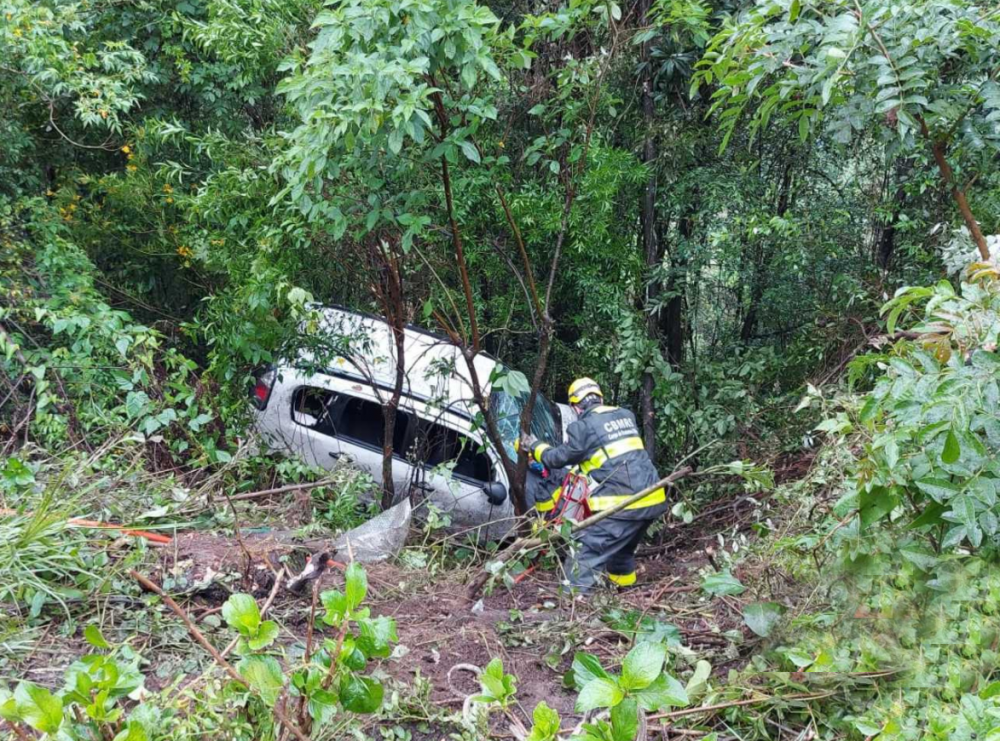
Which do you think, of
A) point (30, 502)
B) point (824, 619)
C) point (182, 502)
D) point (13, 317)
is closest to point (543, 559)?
point (182, 502)

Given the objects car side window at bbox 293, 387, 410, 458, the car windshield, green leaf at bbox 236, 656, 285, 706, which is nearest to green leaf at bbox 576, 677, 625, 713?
green leaf at bbox 236, 656, 285, 706

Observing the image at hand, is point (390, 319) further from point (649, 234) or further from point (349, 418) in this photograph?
point (649, 234)

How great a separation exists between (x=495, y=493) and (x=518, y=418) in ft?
2.06

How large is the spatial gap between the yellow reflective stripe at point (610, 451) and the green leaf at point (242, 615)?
3398 mm

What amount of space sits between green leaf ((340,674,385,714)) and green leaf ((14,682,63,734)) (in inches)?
22.7

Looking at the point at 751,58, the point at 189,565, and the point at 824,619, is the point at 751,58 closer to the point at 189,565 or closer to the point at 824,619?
the point at 824,619

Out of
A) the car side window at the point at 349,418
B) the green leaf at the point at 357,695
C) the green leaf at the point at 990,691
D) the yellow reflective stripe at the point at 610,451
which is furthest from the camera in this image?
the car side window at the point at 349,418

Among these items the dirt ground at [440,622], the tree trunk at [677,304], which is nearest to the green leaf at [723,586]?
the dirt ground at [440,622]

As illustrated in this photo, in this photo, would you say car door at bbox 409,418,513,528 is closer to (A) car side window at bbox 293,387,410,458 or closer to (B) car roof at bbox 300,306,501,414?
(B) car roof at bbox 300,306,501,414

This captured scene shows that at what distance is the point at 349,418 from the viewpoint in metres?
5.79

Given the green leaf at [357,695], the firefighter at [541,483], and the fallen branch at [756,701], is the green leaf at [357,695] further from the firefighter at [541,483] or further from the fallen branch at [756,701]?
the firefighter at [541,483]

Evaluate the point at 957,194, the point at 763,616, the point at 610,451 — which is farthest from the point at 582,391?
the point at 763,616

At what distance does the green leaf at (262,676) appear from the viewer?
1.65 meters

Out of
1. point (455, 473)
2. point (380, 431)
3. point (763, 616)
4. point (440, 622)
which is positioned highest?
point (763, 616)
